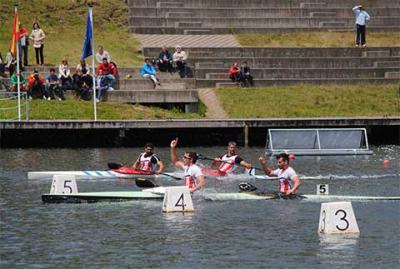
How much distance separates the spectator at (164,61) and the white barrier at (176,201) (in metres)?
25.4

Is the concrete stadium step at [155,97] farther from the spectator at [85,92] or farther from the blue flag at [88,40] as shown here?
the blue flag at [88,40]

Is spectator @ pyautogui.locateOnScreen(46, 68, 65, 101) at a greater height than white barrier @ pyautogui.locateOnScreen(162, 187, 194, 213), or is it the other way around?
spectator @ pyautogui.locateOnScreen(46, 68, 65, 101)

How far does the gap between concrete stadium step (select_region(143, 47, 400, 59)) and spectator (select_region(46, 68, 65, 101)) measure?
821 cm

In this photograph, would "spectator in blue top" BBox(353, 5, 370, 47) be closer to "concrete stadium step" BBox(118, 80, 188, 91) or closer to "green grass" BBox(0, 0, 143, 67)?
"green grass" BBox(0, 0, 143, 67)

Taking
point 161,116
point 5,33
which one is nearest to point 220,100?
point 161,116

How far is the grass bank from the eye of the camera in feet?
180

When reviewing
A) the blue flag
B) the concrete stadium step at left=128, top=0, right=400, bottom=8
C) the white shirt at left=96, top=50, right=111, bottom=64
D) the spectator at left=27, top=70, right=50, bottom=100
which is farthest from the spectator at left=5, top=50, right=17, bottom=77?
the concrete stadium step at left=128, top=0, right=400, bottom=8

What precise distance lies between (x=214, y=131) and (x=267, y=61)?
8.81 metres

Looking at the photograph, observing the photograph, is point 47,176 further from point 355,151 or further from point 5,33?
point 5,33

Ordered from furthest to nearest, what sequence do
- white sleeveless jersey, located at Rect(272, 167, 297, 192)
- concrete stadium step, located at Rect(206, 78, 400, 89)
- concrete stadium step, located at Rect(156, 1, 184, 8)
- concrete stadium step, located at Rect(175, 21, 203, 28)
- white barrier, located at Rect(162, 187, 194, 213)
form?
concrete stadium step, located at Rect(156, 1, 184, 8)
concrete stadium step, located at Rect(175, 21, 203, 28)
concrete stadium step, located at Rect(206, 78, 400, 89)
white sleeveless jersey, located at Rect(272, 167, 297, 192)
white barrier, located at Rect(162, 187, 194, 213)

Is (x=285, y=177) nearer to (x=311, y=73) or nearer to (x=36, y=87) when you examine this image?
(x=36, y=87)

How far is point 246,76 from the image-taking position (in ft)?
200

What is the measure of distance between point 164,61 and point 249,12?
10.0 metres

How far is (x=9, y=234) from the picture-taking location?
3203 centimetres
